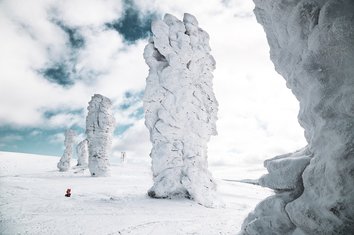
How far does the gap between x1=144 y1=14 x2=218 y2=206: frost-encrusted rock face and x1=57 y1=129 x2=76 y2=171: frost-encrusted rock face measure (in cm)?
1708

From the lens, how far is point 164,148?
33.4ft

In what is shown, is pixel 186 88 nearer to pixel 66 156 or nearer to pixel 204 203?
pixel 204 203

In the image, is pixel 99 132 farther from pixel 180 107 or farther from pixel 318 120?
pixel 318 120

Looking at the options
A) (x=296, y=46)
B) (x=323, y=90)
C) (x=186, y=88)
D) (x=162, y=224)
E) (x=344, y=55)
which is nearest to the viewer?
(x=344, y=55)

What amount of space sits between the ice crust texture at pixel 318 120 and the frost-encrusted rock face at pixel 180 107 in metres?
6.40

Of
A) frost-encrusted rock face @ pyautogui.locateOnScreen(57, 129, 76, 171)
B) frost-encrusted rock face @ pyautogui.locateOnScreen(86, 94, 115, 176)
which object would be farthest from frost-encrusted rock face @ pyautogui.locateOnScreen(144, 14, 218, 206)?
frost-encrusted rock face @ pyautogui.locateOnScreen(57, 129, 76, 171)

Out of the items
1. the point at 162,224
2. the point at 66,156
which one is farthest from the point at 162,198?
the point at 66,156

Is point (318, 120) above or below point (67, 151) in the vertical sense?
below

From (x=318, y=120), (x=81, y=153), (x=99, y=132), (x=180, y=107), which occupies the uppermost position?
(x=99, y=132)

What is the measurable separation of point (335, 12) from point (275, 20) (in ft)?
3.33

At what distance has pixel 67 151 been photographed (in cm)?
2619

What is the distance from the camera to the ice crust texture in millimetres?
2176

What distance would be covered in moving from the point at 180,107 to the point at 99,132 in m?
12.2

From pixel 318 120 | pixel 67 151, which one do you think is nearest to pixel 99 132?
pixel 67 151
